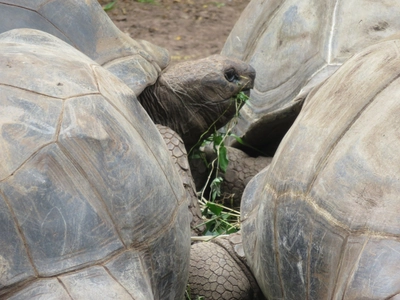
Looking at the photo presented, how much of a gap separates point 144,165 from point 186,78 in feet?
6.01

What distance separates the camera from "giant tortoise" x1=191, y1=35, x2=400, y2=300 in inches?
78.2

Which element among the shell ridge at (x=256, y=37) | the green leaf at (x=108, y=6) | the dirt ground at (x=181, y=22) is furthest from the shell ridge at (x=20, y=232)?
the green leaf at (x=108, y=6)

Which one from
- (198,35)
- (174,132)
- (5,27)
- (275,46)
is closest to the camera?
(5,27)

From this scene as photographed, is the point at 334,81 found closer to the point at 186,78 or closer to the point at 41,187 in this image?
the point at 41,187

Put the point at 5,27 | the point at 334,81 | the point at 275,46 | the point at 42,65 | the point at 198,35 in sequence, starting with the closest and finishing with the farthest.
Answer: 1. the point at 42,65
2. the point at 334,81
3. the point at 5,27
4. the point at 275,46
5. the point at 198,35

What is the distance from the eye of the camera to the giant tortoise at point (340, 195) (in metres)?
1.99

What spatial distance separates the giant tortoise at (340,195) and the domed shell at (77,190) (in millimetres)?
337

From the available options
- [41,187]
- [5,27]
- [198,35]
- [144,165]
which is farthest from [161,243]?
[198,35]

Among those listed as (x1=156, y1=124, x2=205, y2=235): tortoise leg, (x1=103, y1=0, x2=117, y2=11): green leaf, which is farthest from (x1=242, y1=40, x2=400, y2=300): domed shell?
(x1=103, y1=0, x2=117, y2=11): green leaf

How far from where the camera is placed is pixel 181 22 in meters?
7.50

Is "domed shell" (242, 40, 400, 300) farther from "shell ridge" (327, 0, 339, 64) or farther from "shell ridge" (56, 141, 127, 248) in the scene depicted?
"shell ridge" (327, 0, 339, 64)

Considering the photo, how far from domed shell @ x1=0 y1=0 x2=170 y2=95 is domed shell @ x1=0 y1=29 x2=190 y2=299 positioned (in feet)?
3.51

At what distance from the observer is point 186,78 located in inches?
159

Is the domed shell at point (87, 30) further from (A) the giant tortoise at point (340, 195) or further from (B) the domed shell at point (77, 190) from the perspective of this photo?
(A) the giant tortoise at point (340, 195)
